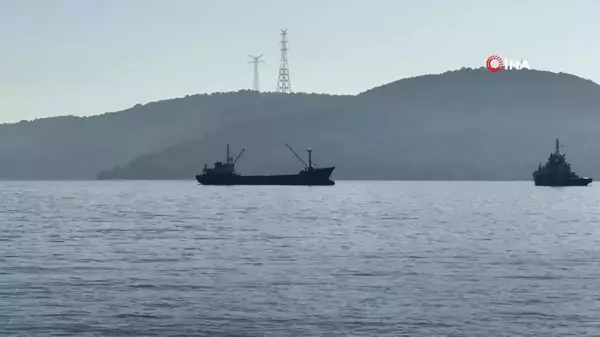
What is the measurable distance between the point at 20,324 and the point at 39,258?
2435 cm

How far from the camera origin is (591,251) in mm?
63094

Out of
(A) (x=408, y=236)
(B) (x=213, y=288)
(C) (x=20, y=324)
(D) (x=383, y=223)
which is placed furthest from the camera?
(D) (x=383, y=223)

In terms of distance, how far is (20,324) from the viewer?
3344 centimetres

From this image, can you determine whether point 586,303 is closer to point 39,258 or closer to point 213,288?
point 213,288

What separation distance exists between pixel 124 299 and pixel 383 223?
60807mm

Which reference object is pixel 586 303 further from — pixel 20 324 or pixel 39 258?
pixel 39 258

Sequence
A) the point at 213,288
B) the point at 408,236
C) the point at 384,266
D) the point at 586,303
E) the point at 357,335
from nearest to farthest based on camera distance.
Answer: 1. the point at 357,335
2. the point at 586,303
3. the point at 213,288
4. the point at 384,266
5. the point at 408,236

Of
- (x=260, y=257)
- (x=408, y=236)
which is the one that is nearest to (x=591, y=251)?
(x=408, y=236)

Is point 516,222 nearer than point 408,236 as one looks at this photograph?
No

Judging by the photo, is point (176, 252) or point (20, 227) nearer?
point (176, 252)

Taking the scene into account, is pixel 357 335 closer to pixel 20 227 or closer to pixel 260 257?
pixel 260 257

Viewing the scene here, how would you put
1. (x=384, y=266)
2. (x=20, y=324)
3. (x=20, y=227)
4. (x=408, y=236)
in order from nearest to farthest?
(x=20, y=324) < (x=384, y=266) < (x=408, y=236) < (x=20, y=227)

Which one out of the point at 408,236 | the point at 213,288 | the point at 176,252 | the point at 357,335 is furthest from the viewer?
the point at 408,236

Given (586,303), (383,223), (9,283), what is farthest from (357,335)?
(383,223)
